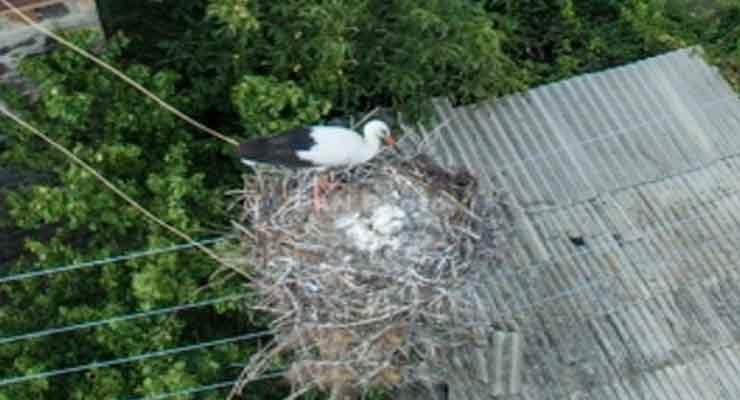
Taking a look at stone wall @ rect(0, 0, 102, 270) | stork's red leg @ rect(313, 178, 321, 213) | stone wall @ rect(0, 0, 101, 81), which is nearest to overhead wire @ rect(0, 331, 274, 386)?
stork's red leg @ rect(313, 178, 321, 213)

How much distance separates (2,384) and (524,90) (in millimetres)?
4908

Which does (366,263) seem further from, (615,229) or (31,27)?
(31,27)

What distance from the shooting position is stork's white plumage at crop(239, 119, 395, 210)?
4684 millimetres

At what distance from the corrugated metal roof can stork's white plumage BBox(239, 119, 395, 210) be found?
1498 millimetres

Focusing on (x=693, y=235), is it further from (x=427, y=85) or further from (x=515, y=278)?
(x=427, y=85)

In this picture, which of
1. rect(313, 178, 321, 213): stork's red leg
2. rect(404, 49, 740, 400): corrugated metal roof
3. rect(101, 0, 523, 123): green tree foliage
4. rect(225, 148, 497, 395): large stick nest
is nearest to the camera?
rect(225, 148, 497, 395): large stick nest

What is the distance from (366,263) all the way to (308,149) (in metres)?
0.79

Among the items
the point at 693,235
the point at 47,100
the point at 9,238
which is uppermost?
the point at 47,100

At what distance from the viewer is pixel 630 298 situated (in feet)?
20.7

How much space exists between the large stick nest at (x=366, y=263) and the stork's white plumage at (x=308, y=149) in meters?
0.27

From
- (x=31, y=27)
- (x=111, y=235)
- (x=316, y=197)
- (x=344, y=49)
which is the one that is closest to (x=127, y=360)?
(x=111, y=235)

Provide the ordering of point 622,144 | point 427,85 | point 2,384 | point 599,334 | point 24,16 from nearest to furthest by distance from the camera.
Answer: point 2,384 < point 24,16 < point 599,334 < point 427,85 < point 622,144

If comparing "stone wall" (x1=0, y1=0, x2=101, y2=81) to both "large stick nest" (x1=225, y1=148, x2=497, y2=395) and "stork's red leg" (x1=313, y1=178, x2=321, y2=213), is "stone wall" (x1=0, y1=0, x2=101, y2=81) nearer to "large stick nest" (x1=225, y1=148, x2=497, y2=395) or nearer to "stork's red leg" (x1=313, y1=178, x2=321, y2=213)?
"large stick nest" (x1=225, y1=148, x2=497, y2=395)

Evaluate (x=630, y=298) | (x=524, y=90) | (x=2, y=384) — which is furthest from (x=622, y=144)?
(x=2, y=384)
